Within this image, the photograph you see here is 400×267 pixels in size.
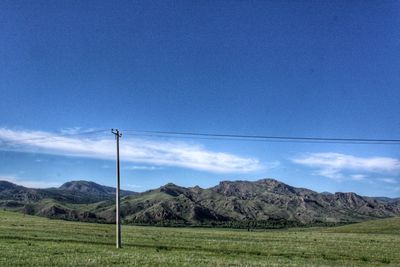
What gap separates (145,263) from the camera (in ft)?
90.6

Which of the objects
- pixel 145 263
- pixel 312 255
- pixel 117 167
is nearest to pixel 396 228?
pixel 312 255

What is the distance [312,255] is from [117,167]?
21.7m

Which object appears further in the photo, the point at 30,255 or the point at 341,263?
the point at 341,263

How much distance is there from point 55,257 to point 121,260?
4.67 m

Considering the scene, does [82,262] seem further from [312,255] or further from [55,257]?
[312,255]

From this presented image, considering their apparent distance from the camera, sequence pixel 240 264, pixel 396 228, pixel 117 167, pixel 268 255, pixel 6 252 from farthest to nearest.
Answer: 1. pixel 396 228
2. pixel 117 167
3. pixel 268 255
4. pixel 6 252
5. pixel 240 264

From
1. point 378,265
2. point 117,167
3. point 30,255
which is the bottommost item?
point 378,265

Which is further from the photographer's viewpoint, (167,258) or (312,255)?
(312,255)

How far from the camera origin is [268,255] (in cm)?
3806

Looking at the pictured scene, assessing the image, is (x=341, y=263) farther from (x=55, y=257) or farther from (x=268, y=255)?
(x=55, y=257)

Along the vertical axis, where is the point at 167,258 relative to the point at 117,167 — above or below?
below

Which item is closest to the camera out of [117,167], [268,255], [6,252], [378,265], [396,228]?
[6,252]

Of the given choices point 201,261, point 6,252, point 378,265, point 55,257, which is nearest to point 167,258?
point 201,261

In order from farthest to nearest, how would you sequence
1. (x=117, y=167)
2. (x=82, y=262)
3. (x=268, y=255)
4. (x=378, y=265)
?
(x=117, y=167) → (x=268, y=255) → (x=378, y=265) → (x=82, y=262)
